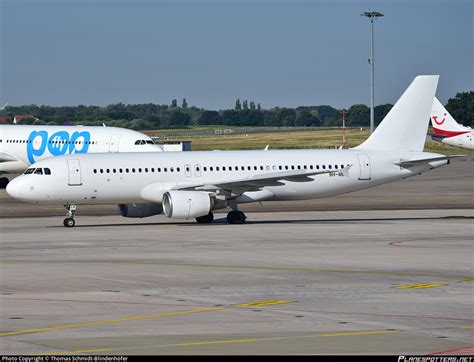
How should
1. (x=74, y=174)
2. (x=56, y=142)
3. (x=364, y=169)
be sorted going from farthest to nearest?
(x=56, y=142) < (x=364, y=169) < (x=74, y=174)

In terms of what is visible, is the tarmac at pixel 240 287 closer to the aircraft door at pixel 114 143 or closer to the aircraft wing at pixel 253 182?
the aircraft wing at pixel 253 182

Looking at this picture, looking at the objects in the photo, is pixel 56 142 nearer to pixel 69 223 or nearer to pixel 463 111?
pixel 69 223

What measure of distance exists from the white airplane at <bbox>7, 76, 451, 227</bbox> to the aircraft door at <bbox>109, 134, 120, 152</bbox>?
85.6 feet

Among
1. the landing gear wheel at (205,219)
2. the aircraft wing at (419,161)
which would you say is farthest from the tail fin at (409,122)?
the landing gear wheel at (205,219)

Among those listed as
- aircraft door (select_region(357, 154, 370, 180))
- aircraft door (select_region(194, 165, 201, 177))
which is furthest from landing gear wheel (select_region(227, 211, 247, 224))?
aircraft door (select_region(357, 154, 370, 180))

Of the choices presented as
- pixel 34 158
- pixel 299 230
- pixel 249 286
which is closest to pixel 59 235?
pixel 299 230

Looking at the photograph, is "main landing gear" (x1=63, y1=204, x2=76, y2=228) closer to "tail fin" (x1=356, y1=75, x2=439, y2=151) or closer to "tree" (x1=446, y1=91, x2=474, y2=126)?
"tail fin" (x1=356, y1=75, x2=439, y2=151)

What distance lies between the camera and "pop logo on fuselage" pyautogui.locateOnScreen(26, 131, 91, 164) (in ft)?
245

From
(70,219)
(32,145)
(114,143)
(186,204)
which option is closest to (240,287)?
(186,204)

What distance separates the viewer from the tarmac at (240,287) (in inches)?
717

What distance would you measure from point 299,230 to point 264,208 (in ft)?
51.6

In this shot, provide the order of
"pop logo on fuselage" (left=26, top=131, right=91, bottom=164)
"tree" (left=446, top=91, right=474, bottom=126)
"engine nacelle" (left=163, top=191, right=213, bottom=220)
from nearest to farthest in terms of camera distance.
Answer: "engine nacelle" (left=163, top=191, right=213, bottom=220)
"pop logo on fuselage" (left=26, top=131, right=91, bottom=164)
"tree" (left=446, top=91, right=474, bottom=126)

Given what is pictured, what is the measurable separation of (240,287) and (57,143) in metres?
51.4

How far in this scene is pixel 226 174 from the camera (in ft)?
157
